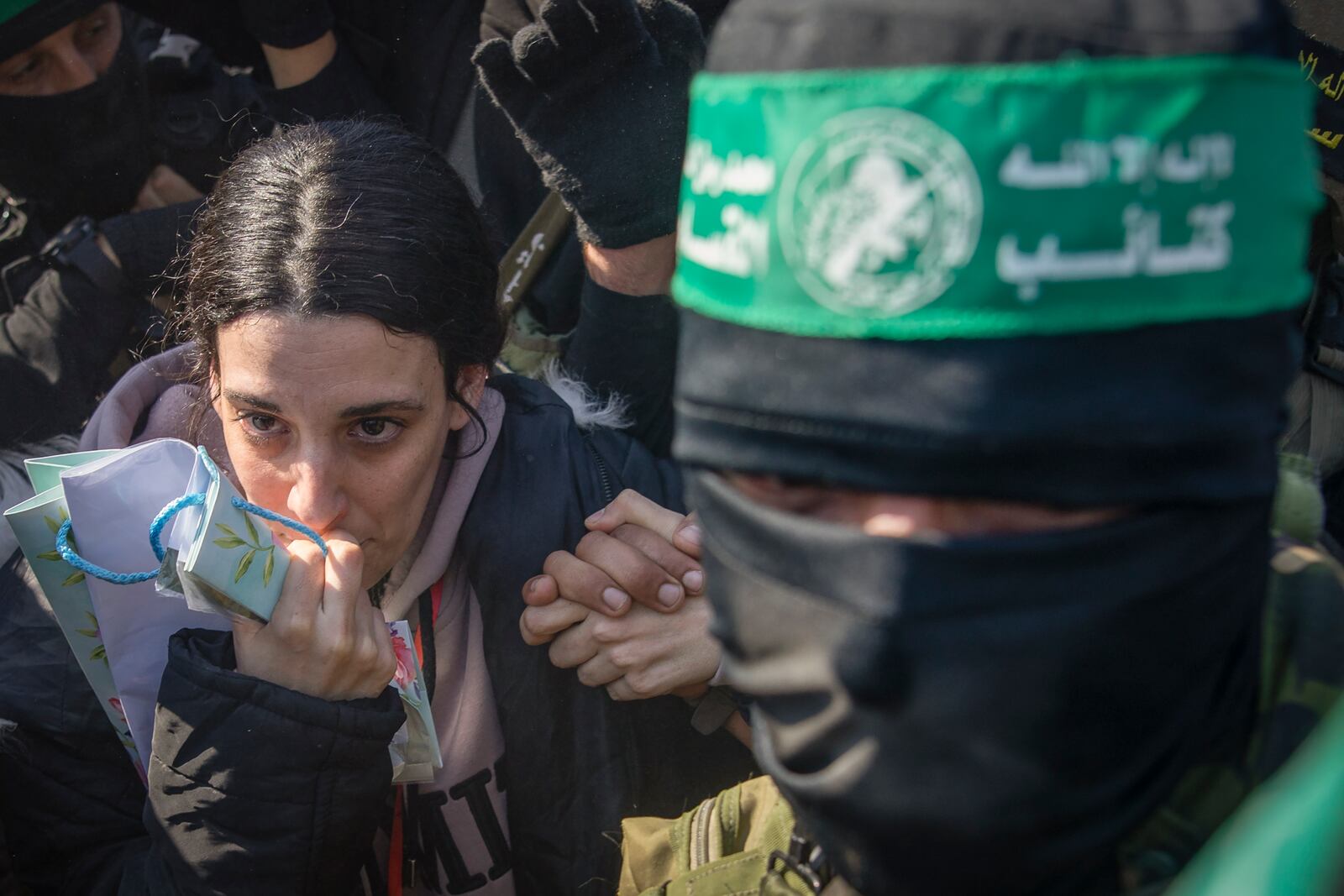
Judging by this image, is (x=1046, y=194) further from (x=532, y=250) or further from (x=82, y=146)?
(x=82, y=146)

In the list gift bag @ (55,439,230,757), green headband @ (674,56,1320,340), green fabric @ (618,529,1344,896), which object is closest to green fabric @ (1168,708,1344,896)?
green fabric @ (618,529,1344,896)

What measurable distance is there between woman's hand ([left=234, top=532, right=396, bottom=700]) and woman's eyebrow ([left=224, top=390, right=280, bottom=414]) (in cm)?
27

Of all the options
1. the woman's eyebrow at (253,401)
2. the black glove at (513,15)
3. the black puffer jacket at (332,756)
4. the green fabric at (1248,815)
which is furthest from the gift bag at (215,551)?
the black glove at (513,15)

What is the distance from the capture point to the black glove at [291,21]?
342 centimetres

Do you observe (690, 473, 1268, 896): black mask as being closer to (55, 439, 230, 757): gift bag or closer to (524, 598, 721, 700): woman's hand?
(524, 598, 721, 700): woman's hand

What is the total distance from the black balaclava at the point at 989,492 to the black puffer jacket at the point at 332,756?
1013mm

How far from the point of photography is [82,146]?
10.9ft

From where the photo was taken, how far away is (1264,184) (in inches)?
36.4

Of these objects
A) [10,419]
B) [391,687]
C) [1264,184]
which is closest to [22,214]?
[10,419]

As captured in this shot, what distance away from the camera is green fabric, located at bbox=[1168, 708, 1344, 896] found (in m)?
0.63

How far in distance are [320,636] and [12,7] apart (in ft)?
7.60

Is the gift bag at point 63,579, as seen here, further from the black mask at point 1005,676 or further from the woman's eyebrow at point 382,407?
the black mask at point 1005,676

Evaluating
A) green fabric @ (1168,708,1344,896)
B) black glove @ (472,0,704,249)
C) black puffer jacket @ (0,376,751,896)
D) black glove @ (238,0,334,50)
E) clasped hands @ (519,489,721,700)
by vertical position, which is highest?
black glove @ (238,0,334,50)

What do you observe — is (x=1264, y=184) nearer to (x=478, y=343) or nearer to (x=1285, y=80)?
(x=1285, y=80)
